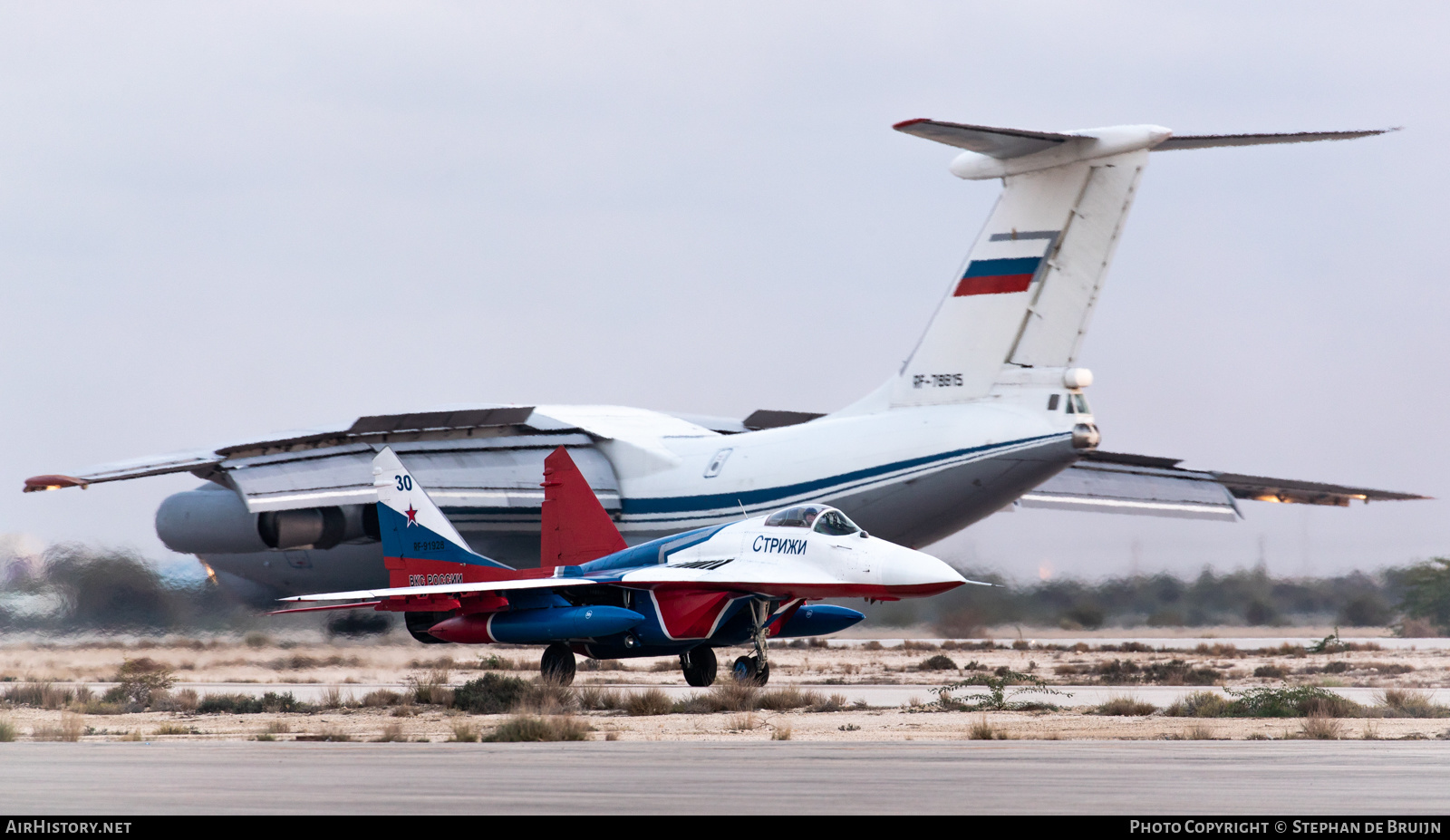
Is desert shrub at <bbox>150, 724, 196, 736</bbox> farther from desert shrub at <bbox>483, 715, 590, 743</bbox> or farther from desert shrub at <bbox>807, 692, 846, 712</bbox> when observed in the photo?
desert shrub at <bbox>807, 692, 846, 712</bbox>

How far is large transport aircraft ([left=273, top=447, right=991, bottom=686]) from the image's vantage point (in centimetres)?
1820

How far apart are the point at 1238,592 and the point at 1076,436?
1157cm

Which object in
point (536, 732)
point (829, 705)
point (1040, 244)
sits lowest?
point (829, 705)

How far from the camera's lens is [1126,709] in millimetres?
17000

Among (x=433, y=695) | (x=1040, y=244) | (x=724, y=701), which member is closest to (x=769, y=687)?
(x=724, y=701)

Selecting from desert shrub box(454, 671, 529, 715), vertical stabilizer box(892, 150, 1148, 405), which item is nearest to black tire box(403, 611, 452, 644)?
desert shrub box(454, 671, 529, 715)

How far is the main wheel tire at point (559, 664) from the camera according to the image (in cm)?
2091

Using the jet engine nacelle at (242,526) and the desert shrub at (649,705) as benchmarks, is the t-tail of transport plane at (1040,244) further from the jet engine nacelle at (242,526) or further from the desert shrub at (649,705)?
the jet engine nacelle at (242,526)

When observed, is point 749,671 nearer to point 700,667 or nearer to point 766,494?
point 700,667

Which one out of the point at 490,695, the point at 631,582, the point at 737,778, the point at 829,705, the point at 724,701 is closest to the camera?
the point at 737,778

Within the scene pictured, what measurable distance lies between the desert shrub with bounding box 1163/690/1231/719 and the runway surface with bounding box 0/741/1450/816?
12.4ft

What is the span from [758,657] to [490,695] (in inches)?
131

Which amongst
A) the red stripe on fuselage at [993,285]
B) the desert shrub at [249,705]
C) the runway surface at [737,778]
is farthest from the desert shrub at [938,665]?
the runway surface at [737,778]

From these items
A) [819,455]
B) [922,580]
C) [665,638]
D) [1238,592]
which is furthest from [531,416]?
[1238,592]
